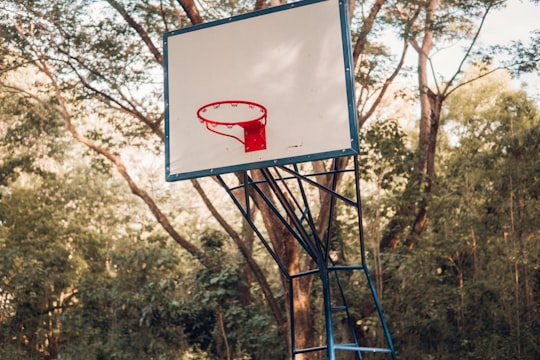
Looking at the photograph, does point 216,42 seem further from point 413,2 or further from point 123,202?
point 123,202

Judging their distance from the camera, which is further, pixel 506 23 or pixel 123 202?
pixel 123 202

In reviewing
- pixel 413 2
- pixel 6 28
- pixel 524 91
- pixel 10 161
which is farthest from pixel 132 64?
pixel 524 91

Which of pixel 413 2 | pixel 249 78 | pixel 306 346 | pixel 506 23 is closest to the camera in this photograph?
pixel 249 78

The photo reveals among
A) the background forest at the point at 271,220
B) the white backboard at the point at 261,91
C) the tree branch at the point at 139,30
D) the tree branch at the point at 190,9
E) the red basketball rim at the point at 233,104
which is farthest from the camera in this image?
the background forest at the point at 271,220

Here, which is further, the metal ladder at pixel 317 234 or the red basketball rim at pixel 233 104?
the metal ladder at pixel 317 234

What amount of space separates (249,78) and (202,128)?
366 millimetres

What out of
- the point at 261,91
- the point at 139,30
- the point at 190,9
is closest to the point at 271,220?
the point at 190,9

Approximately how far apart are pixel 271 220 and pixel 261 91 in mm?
2607

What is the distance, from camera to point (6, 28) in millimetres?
7777

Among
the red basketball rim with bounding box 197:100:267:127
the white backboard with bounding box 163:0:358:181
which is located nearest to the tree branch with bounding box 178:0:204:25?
the white backboard with bounding box 163:0:358:181

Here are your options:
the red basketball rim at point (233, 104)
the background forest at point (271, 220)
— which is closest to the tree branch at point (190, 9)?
the background forest at point (271, 220)

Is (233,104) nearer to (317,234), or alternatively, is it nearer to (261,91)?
(261,91)

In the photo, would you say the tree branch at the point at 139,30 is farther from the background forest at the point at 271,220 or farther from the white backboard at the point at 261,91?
the white backboard at the point at 261,91

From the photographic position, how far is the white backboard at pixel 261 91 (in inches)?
139
